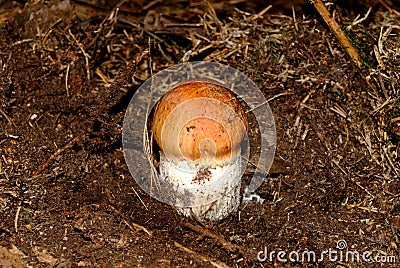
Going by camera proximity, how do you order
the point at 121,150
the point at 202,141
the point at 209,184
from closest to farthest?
the point at 202,141
the point at 209,184
the point at 121,150

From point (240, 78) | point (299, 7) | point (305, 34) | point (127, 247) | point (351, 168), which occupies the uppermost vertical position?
point (299, 7)

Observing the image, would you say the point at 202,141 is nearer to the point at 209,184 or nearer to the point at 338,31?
the point at 209,184

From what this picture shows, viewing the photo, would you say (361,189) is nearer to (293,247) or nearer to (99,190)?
(293,247)

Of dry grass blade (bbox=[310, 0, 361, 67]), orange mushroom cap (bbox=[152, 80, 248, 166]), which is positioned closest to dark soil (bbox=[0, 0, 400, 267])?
dry grass blade (bbox=[310, 0, 361, 67])

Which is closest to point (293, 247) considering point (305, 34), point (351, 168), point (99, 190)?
point (351, 168)

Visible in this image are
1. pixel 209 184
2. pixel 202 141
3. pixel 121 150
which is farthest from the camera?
pixel 121 150

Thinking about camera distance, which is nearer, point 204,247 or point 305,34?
point 204,247

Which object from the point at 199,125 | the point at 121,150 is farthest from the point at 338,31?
the point at 121,150

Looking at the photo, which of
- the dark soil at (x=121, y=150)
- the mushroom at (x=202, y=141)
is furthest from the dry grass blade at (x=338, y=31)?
the mushroom at (x=202, y=141)
